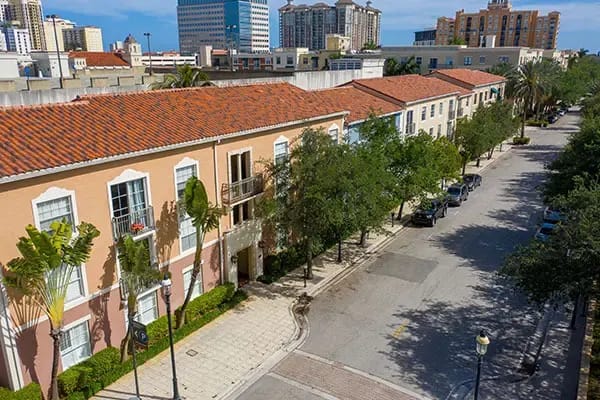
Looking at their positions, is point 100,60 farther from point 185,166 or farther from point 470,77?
point 185,166

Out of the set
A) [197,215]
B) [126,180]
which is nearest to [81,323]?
[126,180]

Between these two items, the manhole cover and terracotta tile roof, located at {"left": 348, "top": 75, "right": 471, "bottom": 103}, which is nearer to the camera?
the manhole cover

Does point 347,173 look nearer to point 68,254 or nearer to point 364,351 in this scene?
point 364,351

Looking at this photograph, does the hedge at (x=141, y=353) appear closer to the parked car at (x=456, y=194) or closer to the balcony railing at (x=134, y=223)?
the balcony railing at (x=134, y=223)

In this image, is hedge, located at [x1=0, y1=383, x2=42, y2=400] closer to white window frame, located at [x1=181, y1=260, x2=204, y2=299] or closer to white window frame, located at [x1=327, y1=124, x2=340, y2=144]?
white window frame, located at [x1=181, y1=260, x2=204, y2=299]

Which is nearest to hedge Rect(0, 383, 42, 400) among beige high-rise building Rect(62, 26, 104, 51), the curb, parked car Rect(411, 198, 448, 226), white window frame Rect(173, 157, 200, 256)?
white window frame Rect(173, 157, 200, 256)

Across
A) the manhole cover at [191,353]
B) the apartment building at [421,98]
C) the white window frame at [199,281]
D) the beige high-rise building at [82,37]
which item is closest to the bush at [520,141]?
the apartment building at [421,98]

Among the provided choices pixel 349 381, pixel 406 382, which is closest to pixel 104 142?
pixel 349 381
